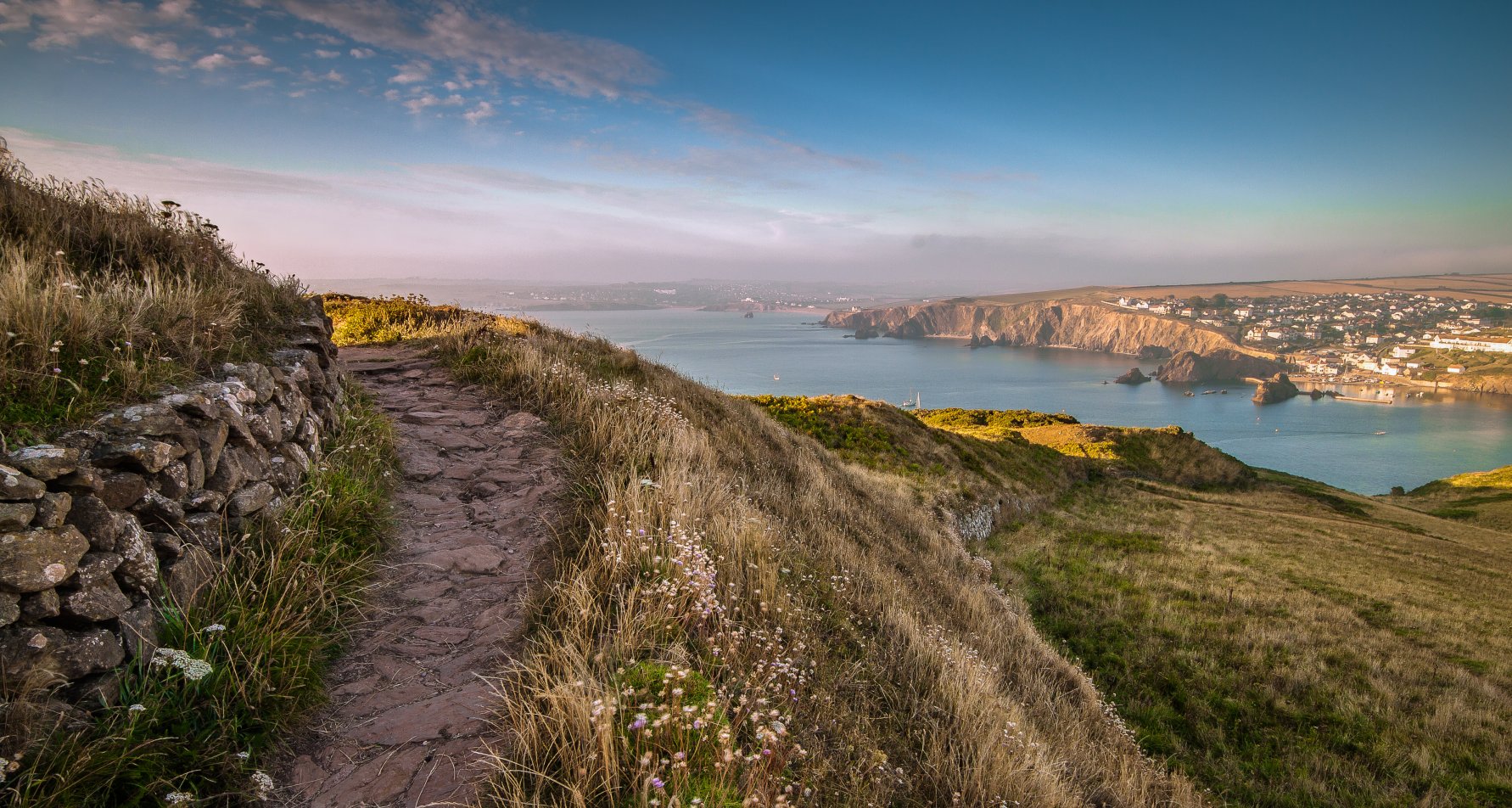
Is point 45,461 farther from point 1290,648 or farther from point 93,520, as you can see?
point 1290,648

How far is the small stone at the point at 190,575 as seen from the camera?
2791 millimetres

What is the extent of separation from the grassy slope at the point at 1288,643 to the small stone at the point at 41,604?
10074 mm

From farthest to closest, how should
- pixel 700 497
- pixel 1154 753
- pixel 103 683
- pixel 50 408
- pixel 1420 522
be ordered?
pixel 1420 522, pixel 1154 753, pixel 700 497, pixel 50 408, pixel 103 683

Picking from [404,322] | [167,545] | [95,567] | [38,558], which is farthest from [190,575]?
[404,322]

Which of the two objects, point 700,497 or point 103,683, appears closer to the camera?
point 103,683

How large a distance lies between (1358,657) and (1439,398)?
159722 mm

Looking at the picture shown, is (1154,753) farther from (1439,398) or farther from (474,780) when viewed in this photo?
(1439,398)

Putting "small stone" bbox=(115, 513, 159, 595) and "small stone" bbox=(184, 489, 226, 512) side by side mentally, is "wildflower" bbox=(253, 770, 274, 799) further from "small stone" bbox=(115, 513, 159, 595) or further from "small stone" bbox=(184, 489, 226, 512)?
"small stone" bbox=(184, 489, 226, 512)

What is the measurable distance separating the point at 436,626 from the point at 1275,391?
5659 inches

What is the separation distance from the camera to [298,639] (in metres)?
3.03

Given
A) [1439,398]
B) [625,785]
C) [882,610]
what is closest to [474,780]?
[625,785]

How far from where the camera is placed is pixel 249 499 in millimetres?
3480

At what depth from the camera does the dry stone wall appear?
7.10ft

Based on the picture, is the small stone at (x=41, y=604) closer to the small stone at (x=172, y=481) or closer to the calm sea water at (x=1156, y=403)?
the small stone at (x=172, y=481)
